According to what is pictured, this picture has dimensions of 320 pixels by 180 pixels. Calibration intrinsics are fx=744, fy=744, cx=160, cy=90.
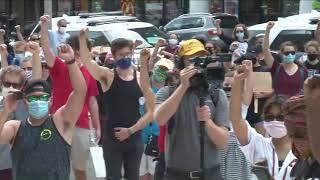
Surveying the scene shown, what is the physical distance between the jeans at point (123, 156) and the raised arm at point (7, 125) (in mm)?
1844

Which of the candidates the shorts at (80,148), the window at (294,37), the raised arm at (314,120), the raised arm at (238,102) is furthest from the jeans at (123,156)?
the window at (294,37)

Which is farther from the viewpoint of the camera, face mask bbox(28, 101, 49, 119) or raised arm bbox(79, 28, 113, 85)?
raised arm bbox(79, 28, 113, 85)

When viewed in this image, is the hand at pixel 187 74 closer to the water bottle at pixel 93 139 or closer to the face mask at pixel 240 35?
the water bottle at pixel 93 139

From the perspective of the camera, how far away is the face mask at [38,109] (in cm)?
497

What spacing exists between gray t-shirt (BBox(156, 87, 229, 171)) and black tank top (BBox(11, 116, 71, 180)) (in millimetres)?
744

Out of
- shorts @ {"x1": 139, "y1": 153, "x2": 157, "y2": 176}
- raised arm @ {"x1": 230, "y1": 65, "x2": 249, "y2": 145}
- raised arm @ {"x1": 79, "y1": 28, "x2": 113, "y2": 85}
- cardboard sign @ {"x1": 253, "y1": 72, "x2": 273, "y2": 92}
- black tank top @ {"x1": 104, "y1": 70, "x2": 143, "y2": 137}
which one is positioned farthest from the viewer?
cardboard sign @ {"x1": 253, "y1": 72, "x2": 273, "y2": 92}

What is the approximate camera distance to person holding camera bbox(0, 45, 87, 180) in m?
4.89

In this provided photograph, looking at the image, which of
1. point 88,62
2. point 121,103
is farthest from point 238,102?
point 88,62

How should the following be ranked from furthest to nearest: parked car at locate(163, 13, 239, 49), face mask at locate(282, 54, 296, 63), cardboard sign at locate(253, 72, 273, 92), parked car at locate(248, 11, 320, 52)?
parked car at locate(163, 13, 239, 49) < parked car at locate(248, 11, 320, 52) < face mask at locate(282, 54, 296, 63) < cardboard sign at locate(253, 72, 273, 92)

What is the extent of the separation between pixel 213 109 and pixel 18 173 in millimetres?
1369

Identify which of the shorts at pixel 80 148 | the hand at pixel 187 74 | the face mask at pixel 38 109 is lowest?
the shorts at pixel 80 148

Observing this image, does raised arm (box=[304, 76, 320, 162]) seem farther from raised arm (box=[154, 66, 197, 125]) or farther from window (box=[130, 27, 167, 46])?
window (box=[130, 27, 167, 46])

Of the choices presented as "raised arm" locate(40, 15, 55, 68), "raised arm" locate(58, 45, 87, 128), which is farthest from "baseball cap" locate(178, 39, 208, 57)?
"raised arm" locate(40, 15, 55, 68)

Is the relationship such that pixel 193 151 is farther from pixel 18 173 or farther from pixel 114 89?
pixel 114 89
